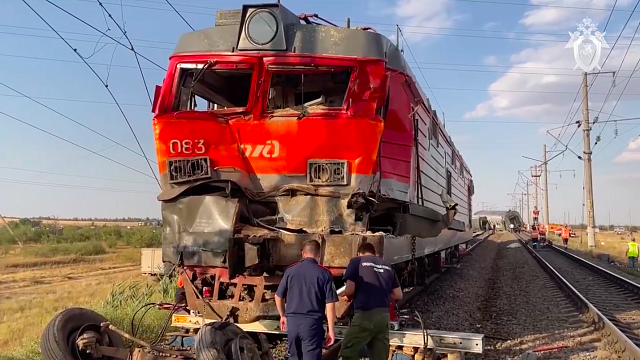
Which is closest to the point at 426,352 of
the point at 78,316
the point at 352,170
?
the point at 352,170

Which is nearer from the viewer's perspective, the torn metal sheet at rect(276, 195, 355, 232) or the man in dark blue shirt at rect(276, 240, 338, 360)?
the man in dark blue shirt at rect(276, 240, 338, 360)

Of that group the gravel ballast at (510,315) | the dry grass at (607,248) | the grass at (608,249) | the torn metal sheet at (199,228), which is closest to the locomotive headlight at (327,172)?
the torn metal sheet at (199,228)

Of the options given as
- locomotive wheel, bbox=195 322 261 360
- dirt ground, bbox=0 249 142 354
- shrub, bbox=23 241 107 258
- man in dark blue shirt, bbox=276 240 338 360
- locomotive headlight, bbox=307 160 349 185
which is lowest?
dirt ground, bbox=0 249 142 354

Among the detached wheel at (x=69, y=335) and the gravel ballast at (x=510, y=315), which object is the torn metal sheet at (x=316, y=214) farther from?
the gravel ballast at (x=510, y=315)

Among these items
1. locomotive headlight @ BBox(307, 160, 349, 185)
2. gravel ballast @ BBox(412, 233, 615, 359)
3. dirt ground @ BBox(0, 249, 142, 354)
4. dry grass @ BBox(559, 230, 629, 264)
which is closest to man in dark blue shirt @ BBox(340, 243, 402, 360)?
locomotive headlight @ BBox(307, 160, 349, 185)

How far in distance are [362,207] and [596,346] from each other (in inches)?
168

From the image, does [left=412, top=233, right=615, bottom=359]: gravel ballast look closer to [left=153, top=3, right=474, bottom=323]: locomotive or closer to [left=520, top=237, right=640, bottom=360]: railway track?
[left=520, top=237, right=640, bottom=360]: railway track

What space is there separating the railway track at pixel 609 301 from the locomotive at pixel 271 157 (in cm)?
345

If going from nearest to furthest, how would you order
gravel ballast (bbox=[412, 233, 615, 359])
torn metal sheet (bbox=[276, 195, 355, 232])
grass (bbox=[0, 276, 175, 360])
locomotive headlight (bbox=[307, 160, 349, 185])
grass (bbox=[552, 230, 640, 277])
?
torn metal sheet (bbox=[276, 195, 355, 232]) → locomotive headlight (bbox=[307, 160, 349, 185]) → gravel ballast (bbox=[412, 233, 615, 359]) → grass (bbox=[0, 276, 175, 360]) → grass (bbox=[552, 230, 640, 277])

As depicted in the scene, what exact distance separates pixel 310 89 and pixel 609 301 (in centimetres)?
898

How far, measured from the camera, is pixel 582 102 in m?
31.8

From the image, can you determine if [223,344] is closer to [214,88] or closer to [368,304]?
[368,304]

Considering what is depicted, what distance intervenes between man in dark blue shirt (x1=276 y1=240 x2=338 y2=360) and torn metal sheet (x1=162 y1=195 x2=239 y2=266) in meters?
1.14

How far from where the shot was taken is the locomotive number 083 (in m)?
6.48
